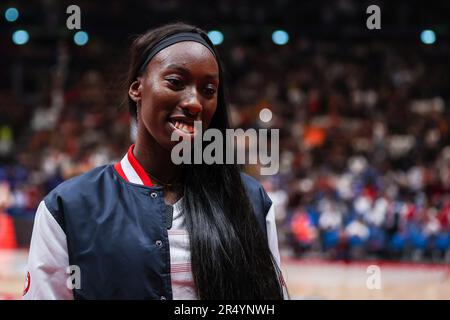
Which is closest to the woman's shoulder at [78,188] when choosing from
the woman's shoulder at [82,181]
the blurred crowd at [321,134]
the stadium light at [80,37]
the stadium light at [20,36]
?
the woman's shoulder at [82,181]

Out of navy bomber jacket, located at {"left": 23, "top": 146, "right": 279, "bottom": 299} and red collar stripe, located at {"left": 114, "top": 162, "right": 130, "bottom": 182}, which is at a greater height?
red collar stripe, located at {"left": 114, "top": 162, "right": 130, "bottom": 182}

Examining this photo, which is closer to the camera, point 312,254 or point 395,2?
point 312,254

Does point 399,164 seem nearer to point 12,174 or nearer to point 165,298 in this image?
point 12,174

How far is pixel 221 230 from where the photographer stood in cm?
167

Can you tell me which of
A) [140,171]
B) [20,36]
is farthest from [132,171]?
[20,36]

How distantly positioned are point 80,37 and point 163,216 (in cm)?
1516

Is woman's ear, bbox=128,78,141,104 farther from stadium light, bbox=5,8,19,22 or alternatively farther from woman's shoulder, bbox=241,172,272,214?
stadium light, bbox=5,8,19,22

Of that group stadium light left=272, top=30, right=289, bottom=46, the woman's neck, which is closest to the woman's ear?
the woman's neck

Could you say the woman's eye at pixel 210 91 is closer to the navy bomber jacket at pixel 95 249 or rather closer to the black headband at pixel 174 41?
the black headband at pixel 174 41

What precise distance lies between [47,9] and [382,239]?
936cm

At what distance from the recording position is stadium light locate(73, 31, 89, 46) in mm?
15309

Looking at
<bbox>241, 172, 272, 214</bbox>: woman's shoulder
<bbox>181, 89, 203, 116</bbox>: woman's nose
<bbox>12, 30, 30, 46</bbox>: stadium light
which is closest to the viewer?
<bbox>181, 89, 203, 116</bbox>: woman's nose

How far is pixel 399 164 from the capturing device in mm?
13156
